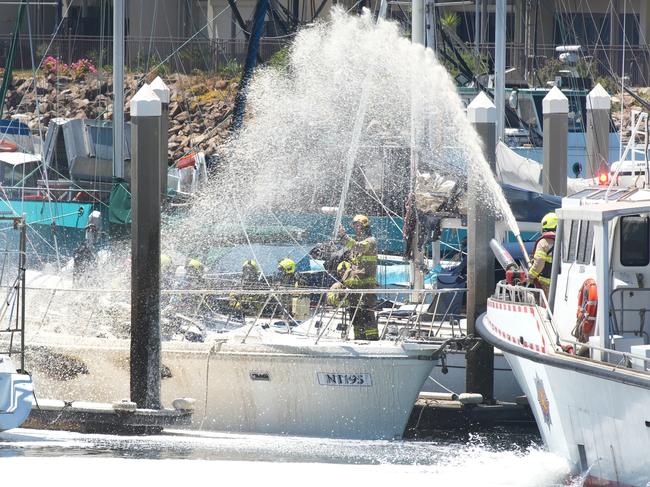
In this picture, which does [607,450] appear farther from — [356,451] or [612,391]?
[356,451]

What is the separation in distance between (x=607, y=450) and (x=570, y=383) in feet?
2.46

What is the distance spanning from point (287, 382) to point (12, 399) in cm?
330

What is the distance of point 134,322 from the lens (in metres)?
17.5

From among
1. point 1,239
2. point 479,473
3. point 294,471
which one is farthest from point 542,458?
point 1,239

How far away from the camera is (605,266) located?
556 inches

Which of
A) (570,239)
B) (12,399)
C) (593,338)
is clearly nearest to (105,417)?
(12,399)

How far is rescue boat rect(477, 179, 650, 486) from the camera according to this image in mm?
13500

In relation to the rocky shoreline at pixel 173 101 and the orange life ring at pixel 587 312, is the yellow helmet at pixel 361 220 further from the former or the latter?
the rocky shoreline at pixel 173 101

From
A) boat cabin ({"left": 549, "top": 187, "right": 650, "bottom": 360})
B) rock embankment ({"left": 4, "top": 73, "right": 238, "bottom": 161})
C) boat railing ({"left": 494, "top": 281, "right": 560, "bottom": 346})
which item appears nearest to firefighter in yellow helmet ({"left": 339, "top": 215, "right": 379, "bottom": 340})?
boat railing ({"left": 494, "top": 281, "right": 560, "bottom": 346})

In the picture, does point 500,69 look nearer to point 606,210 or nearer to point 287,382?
point 287,382

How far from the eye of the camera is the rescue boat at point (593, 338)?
13.5 m

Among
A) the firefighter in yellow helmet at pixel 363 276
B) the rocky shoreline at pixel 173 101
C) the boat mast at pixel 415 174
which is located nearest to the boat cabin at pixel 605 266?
the firefighter in yellow helmet at pixel 363 276

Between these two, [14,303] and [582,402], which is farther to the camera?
[14,303]

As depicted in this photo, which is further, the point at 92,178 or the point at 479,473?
the point at 92,178
